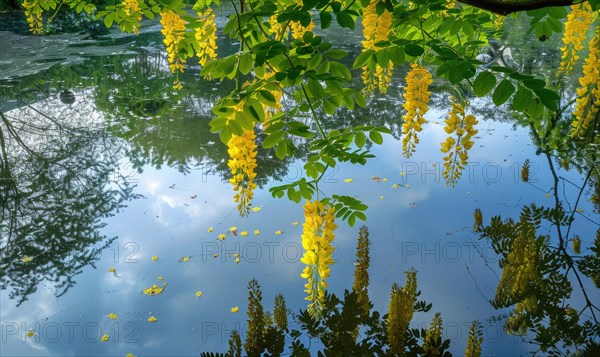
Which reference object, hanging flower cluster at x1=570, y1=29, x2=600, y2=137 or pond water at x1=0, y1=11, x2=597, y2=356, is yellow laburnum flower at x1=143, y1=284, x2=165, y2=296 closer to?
pond water at x1=0, y1=11, x2=597, y2=356

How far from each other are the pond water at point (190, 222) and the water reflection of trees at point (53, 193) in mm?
Answer: 16

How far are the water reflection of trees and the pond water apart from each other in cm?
2

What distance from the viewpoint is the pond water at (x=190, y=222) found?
2.80 meters

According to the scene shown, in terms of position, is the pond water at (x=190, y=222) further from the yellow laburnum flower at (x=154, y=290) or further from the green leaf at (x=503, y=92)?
the green leaf at (x=503, y=92)

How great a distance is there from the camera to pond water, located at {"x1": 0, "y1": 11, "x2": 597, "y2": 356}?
2.80 m

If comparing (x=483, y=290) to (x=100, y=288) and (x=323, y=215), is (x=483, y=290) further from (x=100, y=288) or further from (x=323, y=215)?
(x=100, y=288)

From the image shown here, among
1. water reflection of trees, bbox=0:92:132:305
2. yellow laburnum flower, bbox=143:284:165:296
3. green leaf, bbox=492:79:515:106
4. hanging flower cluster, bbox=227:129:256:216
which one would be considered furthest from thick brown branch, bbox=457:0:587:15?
water reflection of trees, bbox=0:92:132:305

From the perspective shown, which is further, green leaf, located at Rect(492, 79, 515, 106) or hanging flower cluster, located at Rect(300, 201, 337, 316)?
hanging flower cluster, located at Rect(300, 201, 337, 316)

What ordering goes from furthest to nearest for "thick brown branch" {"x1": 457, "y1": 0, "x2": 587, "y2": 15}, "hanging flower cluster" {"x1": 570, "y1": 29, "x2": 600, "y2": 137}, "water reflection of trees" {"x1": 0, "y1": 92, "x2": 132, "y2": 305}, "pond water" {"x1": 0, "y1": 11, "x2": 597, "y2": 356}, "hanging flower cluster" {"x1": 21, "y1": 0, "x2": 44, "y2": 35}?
Answer: "hanging flower cluster" {"x1": 570, "y1": 29, "x2": 600, "y2": 137}
"hanging flower cluster" {"x1": 21, "y1": 0, "x2": 44, "y2": 35}
"water reflection of trees" {"x1": 0, "y1": 92, "x2": 132, "y2": 305}
"pond water" {"x1": 0, "y1": 11, "x2": 597, "y2": 356}
"thick brown branch" {"x1": 457, "y1": 0, "x2": 587, "y2": 15}

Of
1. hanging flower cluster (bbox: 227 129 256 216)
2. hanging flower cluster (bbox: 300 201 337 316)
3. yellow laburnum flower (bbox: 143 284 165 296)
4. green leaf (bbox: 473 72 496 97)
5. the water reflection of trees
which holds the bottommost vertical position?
hanging flower cluster (bbox: 300 201 337 316)

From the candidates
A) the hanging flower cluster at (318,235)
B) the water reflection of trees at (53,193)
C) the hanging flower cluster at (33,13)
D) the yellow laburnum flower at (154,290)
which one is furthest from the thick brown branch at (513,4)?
the water reflection of trees at (53,193)

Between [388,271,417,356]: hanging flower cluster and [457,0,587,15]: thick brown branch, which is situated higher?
[457,0,587,15]: thick brown branch

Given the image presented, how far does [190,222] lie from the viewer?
12.4 ft

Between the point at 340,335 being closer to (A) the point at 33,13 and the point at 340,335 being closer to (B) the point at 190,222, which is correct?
(B) the point at 190,222
